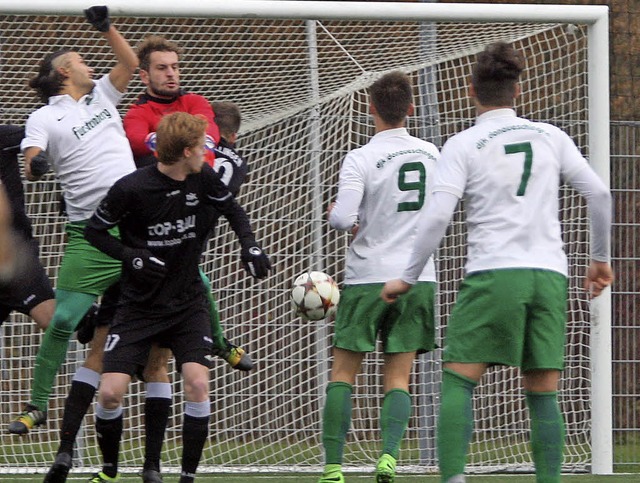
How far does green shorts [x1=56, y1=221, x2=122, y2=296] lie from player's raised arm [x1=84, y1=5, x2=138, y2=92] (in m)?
0.77

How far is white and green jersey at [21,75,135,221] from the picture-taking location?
6.05m

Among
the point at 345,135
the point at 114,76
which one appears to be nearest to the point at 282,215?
the point at 345,135

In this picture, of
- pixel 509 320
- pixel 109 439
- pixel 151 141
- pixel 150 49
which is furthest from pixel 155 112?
pixel 509 320

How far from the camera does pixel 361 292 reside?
5.79 metres

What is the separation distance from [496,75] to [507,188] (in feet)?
1.46

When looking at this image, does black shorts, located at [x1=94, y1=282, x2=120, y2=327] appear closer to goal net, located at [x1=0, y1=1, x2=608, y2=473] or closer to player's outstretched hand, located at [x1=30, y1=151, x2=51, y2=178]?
player's outstretched hand, located at [x1=30, y1=151, x2=51, y2=178]

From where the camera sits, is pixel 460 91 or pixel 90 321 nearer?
pixel 90 321

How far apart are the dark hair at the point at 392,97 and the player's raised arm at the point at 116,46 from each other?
1.18 m

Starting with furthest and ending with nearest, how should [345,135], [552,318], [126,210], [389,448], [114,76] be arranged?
[345,135]
[114,76]
[389,448]
[126,210]
[552,318]

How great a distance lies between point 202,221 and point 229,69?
253cm

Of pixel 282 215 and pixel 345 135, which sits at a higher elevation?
pixel 345 135

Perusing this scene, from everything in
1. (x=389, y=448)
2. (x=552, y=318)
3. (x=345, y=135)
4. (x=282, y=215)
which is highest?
(x=345, y=135)

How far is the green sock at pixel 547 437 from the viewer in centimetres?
471

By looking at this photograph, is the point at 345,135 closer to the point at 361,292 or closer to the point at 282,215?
the point at 282,215
